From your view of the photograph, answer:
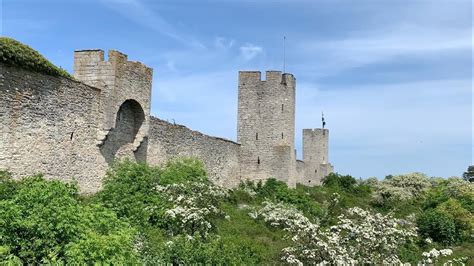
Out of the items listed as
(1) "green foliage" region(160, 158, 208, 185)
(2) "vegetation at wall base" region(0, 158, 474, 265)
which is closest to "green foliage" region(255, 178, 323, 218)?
(2) "vegetation at wall base" region(0, 158, 474, 265)

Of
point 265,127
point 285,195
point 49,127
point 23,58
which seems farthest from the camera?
point 265,127

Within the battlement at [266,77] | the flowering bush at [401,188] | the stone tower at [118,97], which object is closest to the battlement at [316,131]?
the flowering bush at [401,188]

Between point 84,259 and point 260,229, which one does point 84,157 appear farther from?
point 84,259

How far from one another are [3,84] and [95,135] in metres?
3.80

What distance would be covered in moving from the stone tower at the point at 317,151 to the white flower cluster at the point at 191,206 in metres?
33.3

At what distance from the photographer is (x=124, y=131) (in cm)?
1786

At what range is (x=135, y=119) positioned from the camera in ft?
60.0

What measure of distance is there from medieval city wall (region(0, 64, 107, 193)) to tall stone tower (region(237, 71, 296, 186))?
13258mm

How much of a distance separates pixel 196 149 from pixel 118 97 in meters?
7.34

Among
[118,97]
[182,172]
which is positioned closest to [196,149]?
[182,172]

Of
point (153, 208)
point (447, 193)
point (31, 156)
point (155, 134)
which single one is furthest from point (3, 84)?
Result: point (447, 193)

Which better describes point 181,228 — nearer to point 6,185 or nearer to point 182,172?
point 6,185

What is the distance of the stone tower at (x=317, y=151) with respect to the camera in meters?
50.5

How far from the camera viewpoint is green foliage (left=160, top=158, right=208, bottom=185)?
17.6 meters
